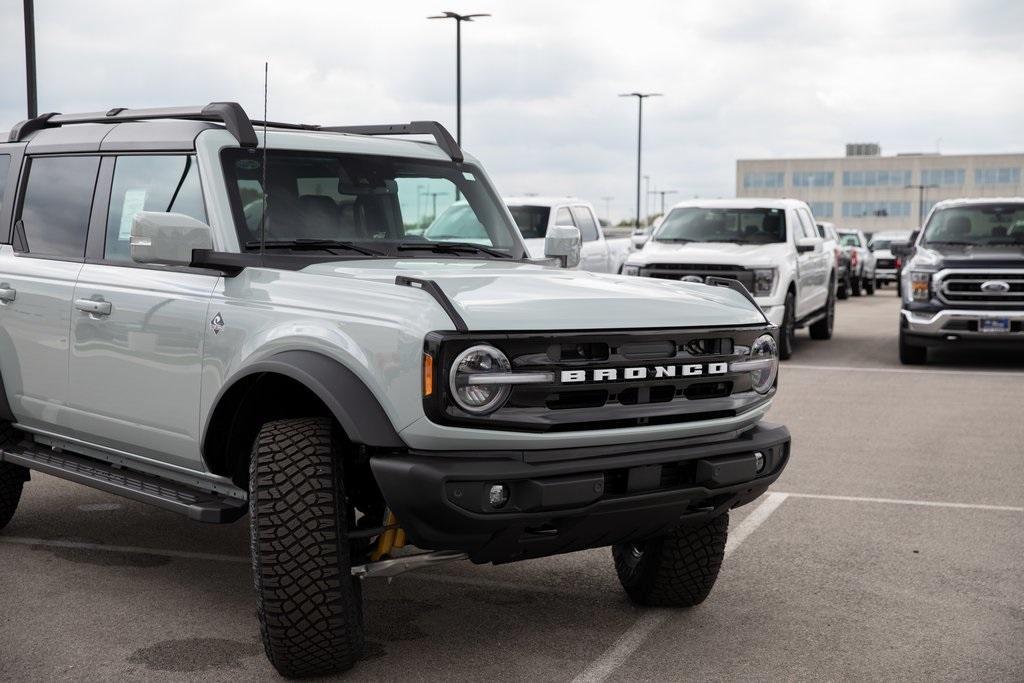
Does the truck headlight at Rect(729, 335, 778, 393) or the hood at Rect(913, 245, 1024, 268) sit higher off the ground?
the hood at Rect(913, 245, 1024, 268)

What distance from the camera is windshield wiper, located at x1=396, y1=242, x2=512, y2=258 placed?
5.63 m

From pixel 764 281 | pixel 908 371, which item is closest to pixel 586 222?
pixel 764 281

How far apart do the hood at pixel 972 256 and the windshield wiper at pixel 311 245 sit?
10884mm

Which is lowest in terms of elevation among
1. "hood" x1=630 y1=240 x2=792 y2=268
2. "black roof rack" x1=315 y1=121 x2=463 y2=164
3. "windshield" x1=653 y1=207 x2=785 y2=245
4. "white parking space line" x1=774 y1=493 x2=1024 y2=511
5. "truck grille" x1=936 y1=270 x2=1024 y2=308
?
"white parking space line" x1=774 y1=493 x2=1024 y2=511

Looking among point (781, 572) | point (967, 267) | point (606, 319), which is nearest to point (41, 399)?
point (606, 319)

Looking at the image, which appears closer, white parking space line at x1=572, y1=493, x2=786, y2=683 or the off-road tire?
white parking space line at x1=572, y1=493, x2=786, y2=683

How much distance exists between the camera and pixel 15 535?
6.63m

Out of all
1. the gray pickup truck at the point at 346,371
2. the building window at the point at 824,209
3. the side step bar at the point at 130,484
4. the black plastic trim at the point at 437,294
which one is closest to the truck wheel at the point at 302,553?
the gray pickup truck at the point at 346,371

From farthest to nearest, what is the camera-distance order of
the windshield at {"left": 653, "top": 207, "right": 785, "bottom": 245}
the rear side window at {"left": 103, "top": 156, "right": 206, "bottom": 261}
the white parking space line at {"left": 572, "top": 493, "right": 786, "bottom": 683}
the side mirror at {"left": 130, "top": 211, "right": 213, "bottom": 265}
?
the windshield at {"left": 653, "top": 207, "right": 785, "bottom": 245} < the rear side window at {"left": 103, "top": 156, "right": 206, "bottom": 261} < the side mirror at {"left": 130, "top": 211, "right": 213, "bottom": 265} < the white parking space line at {"left": 572, "top": 493, "right": 786, "bottom": 683}

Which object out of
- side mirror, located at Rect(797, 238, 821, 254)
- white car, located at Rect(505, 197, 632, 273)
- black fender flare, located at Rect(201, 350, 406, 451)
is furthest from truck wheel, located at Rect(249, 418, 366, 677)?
white car, located at Rect(505, 197, 632, 273)

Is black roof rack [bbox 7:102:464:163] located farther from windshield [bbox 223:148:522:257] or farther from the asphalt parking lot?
the asphalt parking lot

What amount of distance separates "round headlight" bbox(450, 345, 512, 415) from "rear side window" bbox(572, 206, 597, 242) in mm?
15257

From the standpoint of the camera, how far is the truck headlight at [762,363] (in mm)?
4930

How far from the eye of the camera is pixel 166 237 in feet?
15.8
